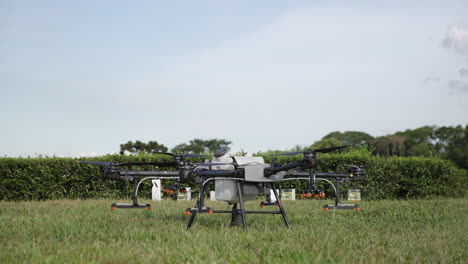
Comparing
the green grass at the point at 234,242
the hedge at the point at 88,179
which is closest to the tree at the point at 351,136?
the hedge at the point at 88,179

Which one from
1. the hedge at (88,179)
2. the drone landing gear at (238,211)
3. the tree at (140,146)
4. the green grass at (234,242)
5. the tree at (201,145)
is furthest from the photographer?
the tree at (201,145)

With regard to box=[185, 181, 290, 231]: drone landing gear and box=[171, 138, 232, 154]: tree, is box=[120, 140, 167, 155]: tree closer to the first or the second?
box=[171, 138, 232, 154]: tree

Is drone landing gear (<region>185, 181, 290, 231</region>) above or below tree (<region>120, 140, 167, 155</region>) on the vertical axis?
below

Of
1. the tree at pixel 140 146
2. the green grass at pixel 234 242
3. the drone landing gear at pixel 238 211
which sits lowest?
the green grass at pixel 234 242

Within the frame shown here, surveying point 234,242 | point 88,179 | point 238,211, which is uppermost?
point 88,179

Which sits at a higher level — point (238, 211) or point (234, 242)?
point (238, 211)

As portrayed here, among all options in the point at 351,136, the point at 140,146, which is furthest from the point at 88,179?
the point at 351,136

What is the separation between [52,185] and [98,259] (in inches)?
454

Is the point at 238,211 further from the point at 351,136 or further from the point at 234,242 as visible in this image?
the point at 351,136

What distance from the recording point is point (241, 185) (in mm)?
7035

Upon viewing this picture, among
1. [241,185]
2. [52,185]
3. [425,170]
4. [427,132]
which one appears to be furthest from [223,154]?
[427,132]

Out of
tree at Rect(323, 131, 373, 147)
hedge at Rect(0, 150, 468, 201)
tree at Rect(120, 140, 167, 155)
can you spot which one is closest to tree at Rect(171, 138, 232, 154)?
tree at Rect(120, 140, 167, 155)

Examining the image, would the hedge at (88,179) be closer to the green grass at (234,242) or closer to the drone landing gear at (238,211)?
the green grass at (234,242)

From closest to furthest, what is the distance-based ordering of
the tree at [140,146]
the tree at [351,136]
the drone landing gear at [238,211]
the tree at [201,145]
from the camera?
the drone landing gear at [238,211] < the tree at [140,146] < the tree at [201,145] < the tree at [351,136]
